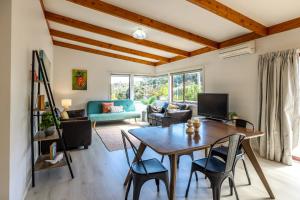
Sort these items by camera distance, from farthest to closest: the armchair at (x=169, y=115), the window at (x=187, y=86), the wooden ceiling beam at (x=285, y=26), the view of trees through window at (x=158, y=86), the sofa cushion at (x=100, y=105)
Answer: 1. the sofa cushion at (x=100, y=105)
2. the view of trees through window at (x=158, y=86)
3. the window at (x=187, y=86)
4. the armchair at (x=169, y=115)
5. the wooden ceiling beam at (x=285, y=26)

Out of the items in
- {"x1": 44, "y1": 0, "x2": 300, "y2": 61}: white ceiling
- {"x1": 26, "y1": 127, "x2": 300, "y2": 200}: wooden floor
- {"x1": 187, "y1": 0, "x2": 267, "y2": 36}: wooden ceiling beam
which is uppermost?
{"x1": 44, "y1": 0, "x2": 300, "y2": 61}: white ceiling

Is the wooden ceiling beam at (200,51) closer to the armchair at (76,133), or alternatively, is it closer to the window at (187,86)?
the window at (187,86)

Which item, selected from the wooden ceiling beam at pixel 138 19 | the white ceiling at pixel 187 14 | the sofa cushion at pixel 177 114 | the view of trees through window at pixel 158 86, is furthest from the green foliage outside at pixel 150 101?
the wooden ceiling beam at pixel 138 19

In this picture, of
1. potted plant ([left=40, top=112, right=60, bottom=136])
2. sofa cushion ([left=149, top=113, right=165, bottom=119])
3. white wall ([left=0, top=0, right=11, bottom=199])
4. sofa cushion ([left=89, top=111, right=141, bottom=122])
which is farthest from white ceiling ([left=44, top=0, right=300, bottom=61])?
sofa cushion ([left=89, top=111, right=141, bottom=122])

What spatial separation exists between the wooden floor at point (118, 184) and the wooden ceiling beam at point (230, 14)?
2411 mm

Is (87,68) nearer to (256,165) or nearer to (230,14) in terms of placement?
(230,14)

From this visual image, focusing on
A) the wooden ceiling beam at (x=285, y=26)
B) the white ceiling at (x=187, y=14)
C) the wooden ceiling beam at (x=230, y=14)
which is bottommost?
the wooden ceiling beam at (x=285, y=26)

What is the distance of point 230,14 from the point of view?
9.37 ft

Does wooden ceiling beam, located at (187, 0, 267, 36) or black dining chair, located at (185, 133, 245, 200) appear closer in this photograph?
black dining chair, located at (185, 133, 245, 200)

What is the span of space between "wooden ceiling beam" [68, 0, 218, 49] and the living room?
0.02 m

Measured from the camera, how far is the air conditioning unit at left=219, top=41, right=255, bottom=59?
3.56 metres

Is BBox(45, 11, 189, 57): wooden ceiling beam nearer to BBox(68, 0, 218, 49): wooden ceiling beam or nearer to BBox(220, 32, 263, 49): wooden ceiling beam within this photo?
BBox(68, 0, 218, 49): wooden ceiling beam

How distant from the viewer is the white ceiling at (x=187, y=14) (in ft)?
8.80

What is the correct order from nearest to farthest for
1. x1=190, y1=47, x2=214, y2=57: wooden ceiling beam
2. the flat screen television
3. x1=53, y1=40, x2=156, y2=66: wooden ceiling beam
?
the flat screen television < x1=190, y1=47, x2=214, y2=57: wooden ceiling beam < x1=53, y1=40, x2=156, y2=66: wooden ceiling beam
